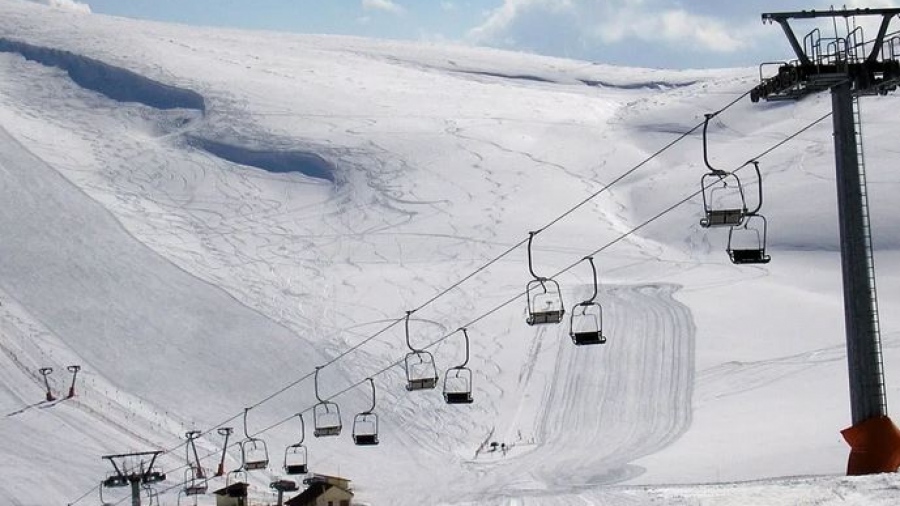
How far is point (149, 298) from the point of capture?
43.5 meters

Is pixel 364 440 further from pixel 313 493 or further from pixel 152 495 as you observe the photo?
pixel 152 495

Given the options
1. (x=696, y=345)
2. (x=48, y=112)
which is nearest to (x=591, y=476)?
(x=696, y=345)

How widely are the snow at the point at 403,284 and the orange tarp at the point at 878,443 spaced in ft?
3.43

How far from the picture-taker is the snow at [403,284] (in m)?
34.1

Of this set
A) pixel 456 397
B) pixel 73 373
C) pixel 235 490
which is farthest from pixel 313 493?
pixel 456 397

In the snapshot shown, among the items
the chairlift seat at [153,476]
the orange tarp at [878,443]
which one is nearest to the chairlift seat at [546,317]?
the orange tarp at [878,443]

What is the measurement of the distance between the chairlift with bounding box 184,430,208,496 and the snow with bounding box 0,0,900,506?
385 millimetres

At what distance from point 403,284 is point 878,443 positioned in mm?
31755

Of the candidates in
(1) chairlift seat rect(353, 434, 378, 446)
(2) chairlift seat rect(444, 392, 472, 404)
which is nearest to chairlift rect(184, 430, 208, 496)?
(1) chairlift seat rect(353, 434, 378, 446)

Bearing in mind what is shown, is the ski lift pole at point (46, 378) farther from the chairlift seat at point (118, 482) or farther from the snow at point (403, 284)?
the chairlift seat at point (118, 482)

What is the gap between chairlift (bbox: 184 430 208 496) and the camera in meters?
31.4

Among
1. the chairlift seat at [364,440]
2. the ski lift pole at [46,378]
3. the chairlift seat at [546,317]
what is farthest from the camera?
the ski lift pole at [46,378]

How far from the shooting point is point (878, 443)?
1459 cm

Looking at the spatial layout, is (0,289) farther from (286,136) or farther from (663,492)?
(663,492)
